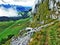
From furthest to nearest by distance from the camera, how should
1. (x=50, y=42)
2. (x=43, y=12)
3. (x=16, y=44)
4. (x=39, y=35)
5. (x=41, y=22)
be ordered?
(x=43, y=12), (x=41, y=22), (x=16, y=44), (x=39, y=35), (x=50, y=42)

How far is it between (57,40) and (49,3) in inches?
1682

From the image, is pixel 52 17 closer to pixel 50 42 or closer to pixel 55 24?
pixel 55 24

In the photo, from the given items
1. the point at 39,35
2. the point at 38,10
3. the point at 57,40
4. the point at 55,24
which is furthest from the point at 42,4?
Result: the point at 57,40

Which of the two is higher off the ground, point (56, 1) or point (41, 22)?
point (56, 1)

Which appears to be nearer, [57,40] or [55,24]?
[57,40]

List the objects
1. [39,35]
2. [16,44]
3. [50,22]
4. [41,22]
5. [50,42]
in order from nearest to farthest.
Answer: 1. [50,42]
2. [39,35]
3. [16,44]
4. [50,22]
5. [41,22]

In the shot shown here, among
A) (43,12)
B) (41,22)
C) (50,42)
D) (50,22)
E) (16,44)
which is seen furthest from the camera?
(43,12)

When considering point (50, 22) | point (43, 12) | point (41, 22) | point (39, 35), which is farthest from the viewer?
point (43, 12)

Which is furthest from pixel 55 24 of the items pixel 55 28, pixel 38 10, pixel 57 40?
pixel 38 10

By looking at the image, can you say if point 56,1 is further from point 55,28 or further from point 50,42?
point 50,42

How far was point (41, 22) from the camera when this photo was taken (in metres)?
110

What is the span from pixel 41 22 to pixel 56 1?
36.4ft

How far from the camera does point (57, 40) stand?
243 ft

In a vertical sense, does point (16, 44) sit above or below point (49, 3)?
below
